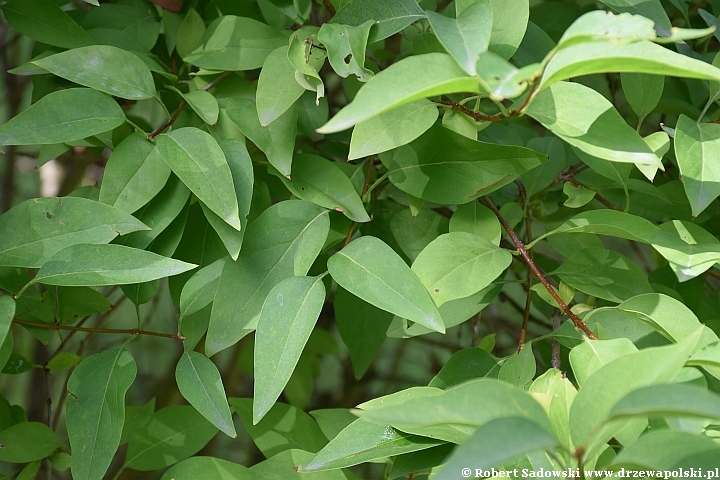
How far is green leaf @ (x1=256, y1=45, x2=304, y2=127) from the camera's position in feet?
1.37

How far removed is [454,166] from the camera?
441mm

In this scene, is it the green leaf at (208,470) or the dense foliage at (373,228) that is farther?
the green leaf at (208,470)

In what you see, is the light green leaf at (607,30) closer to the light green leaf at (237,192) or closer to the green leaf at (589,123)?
the green leaf at (589,123)

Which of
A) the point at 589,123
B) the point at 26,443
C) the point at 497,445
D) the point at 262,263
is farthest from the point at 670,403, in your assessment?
the point at 26,443

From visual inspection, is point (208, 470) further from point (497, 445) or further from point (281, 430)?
point (497, 445)

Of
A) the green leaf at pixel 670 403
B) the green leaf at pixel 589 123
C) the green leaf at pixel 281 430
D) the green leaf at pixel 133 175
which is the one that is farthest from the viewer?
the green leaf at pixel 281 430

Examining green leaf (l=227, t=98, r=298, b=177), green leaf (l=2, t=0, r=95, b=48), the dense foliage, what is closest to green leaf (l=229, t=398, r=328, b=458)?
the dense foliage

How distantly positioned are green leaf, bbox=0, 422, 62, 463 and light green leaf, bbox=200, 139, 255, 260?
0.25 m

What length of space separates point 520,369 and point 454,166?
145mm

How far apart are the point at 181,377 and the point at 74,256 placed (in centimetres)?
11

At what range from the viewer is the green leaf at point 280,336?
364mm

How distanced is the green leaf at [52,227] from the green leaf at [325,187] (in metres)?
0.12

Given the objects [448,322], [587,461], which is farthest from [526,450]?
[448,322]

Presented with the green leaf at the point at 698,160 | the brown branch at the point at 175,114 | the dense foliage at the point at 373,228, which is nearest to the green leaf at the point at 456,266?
the dense foliage at the point at 373,228
